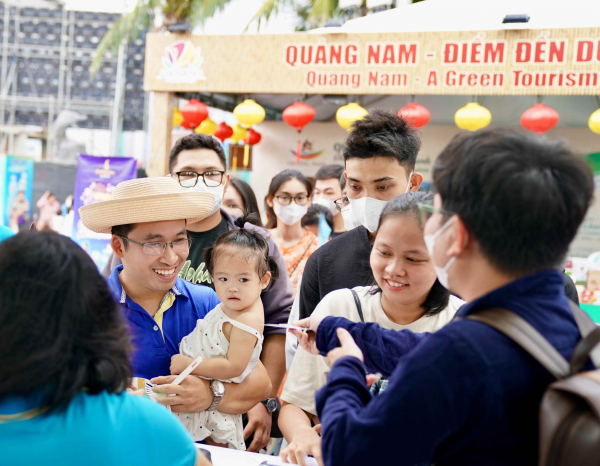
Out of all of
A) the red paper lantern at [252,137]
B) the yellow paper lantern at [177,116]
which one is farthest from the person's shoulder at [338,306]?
the red paper lantern at [252,137]

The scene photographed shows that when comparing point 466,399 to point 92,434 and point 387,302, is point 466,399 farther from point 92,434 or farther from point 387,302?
point 387,302

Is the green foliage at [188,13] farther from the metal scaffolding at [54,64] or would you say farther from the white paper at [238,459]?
the white paper at [238,459]

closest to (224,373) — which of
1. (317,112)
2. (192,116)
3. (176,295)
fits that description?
(176,295)

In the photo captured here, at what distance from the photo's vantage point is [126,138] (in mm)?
15414

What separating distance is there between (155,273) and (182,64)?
5839 mm

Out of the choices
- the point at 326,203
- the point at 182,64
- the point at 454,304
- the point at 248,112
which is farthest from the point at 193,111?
the point at 454,304

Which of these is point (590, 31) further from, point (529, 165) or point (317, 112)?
point (529, 165)

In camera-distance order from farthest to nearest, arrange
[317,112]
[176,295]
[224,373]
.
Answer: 1. [317,112]
2. [176,295]
3. [224,373]

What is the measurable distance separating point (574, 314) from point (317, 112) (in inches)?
347

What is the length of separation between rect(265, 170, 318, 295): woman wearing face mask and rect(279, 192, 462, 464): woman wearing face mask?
101 inches

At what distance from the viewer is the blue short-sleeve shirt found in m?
1.11

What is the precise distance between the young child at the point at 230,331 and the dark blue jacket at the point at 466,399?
3.90ft

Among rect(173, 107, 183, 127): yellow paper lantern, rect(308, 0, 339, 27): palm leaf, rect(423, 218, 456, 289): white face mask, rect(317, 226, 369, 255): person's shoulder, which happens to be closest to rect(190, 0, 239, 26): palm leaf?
rect(308, 0, 339, 27): palm leaf

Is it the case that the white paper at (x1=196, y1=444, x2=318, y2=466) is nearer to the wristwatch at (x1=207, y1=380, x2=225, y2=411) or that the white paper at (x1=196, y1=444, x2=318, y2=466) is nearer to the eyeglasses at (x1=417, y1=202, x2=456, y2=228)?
the wristwatch at (x1=207, y1=380, x2=225, y2=411)
